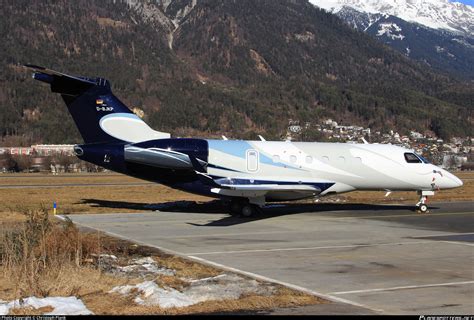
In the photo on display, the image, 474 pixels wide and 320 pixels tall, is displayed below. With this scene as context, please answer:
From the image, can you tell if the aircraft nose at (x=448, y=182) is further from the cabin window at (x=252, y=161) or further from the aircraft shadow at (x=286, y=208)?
→ the cabin window at (x=252, y=161)

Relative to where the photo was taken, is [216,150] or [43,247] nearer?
[43,247]

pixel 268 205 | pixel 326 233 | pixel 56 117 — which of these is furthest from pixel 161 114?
pixel 326 233

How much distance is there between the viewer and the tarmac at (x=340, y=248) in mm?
12060

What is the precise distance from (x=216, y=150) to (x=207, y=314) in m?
18.0

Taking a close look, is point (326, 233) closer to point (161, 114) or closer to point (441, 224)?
point (441, 224)

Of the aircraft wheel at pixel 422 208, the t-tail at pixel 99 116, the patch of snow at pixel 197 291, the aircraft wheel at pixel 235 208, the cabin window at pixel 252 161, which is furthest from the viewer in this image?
the aircraft wheel at pixel 422 208

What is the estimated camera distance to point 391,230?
23.1m

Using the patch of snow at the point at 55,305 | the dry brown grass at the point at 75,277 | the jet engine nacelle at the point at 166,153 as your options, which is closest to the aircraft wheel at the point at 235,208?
the jet engine nacelle at the point at 166,153

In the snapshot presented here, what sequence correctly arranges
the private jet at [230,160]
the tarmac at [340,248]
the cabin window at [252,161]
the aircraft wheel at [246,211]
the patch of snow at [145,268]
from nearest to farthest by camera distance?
the tarmac at [340,248] → the patch of snow at [145,268] → the private jet at [230,160] → the aircraft wheel at [246,211] → the cabin window at [252,161]

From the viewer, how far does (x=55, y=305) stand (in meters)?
10.6

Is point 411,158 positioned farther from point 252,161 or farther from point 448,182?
point 252,161

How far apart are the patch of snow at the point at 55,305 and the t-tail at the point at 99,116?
713 inches

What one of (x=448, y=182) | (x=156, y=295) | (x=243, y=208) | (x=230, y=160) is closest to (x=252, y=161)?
(x=230, y=160)

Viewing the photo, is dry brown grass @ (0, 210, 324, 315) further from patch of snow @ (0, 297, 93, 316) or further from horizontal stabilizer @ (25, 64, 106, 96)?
horizontal stabilizer @ (25, 64, 106, 96)
